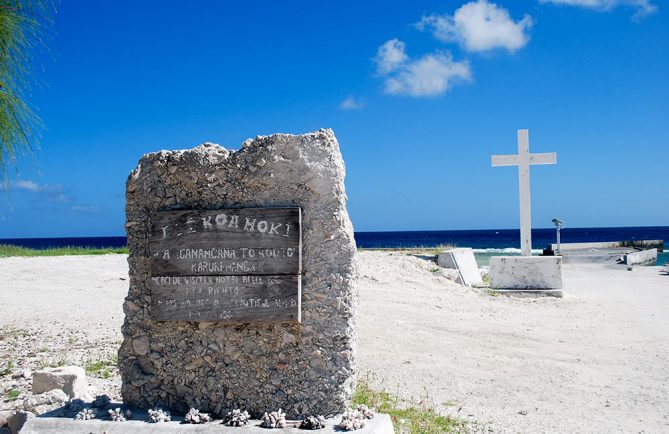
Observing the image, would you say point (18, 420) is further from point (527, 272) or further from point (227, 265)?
point (527, 272)

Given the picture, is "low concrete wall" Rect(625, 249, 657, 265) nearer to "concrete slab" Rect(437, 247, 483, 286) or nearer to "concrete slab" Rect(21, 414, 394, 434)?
"concrete slab" Rect(437, 247, 483, 286)

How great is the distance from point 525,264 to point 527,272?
19 centimetres

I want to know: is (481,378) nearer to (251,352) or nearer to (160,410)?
(251,352)

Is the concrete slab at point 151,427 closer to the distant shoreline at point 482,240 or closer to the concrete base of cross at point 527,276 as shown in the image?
the concrete base of cross at point 527,276

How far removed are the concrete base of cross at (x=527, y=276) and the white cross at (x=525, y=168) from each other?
0.86 meters

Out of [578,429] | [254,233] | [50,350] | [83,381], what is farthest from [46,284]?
[578,429]

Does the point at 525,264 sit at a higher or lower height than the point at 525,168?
lower

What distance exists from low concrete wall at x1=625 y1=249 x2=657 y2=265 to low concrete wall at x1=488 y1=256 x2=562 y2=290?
44.8 feet

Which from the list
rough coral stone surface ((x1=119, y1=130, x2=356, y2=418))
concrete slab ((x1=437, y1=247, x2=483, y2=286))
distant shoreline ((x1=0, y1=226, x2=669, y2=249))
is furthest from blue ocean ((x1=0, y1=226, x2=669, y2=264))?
rough coral stone surface ((x1=119, y1=130, x2=356, y2=418))

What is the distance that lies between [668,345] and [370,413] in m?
6.26

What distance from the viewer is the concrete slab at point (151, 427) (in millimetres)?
3902

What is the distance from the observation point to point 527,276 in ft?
44.9

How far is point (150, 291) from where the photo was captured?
450 cm

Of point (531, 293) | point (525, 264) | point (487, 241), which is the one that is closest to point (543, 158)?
point (525, 264)
